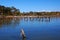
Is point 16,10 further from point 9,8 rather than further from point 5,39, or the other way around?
point 5,39

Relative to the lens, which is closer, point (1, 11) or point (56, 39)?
point (56, 39)

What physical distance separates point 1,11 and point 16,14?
1748 cm

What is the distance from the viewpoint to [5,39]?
77.2ft

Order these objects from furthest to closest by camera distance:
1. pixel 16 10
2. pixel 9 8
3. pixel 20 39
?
1. pixel 16 10
2. pixel 9 8
3. pixel 20 39

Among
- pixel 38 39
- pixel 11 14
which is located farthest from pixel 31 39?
pixel 11 14

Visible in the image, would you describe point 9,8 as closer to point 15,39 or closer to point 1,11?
point 1,11

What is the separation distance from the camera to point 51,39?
75.4 ft

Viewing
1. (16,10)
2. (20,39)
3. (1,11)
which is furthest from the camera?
(16,10)

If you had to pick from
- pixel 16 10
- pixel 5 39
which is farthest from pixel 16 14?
pixel 5 39

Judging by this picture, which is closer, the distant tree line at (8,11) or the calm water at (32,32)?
the calm water at (32,32)

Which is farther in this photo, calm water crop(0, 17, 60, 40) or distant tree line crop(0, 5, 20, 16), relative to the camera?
distant tree line crop(0, 5, 20, 16)

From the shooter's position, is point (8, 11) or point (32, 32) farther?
point (8, 11)

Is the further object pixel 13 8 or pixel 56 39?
pixel 13 8

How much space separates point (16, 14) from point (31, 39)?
112325 mm
